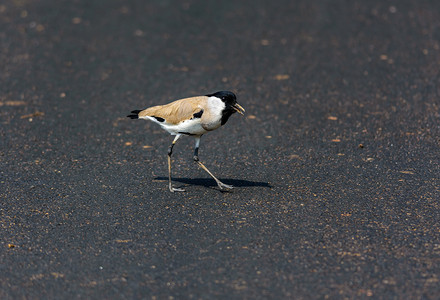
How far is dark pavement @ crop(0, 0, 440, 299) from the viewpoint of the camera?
17.1ft

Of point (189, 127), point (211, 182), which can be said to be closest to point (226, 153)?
point (211, 182)

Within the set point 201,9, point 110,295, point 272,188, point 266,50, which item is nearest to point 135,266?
point 110,295

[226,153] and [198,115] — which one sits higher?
[198,115]

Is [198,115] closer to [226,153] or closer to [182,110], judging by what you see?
[182,110]

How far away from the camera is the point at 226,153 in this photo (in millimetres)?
7832

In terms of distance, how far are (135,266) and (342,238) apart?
186 centimetres

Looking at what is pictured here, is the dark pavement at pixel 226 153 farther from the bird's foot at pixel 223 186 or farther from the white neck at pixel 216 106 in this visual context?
the white neck at pixel 216 106

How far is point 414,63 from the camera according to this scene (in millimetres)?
10383

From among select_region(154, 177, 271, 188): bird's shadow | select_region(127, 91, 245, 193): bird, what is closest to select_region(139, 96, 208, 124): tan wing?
select_region(127, 91, 245, 193): bird

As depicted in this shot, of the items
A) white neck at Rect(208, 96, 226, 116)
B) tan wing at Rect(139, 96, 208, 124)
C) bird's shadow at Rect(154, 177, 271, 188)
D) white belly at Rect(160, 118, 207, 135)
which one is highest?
white neck at Rect(208, 96, 226, 116)

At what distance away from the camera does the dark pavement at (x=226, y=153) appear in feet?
17.1

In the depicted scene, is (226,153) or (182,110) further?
(226,153)

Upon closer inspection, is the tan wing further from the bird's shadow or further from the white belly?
the bird's shadow

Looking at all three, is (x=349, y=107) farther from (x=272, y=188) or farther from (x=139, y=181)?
(x=139, y=181)
